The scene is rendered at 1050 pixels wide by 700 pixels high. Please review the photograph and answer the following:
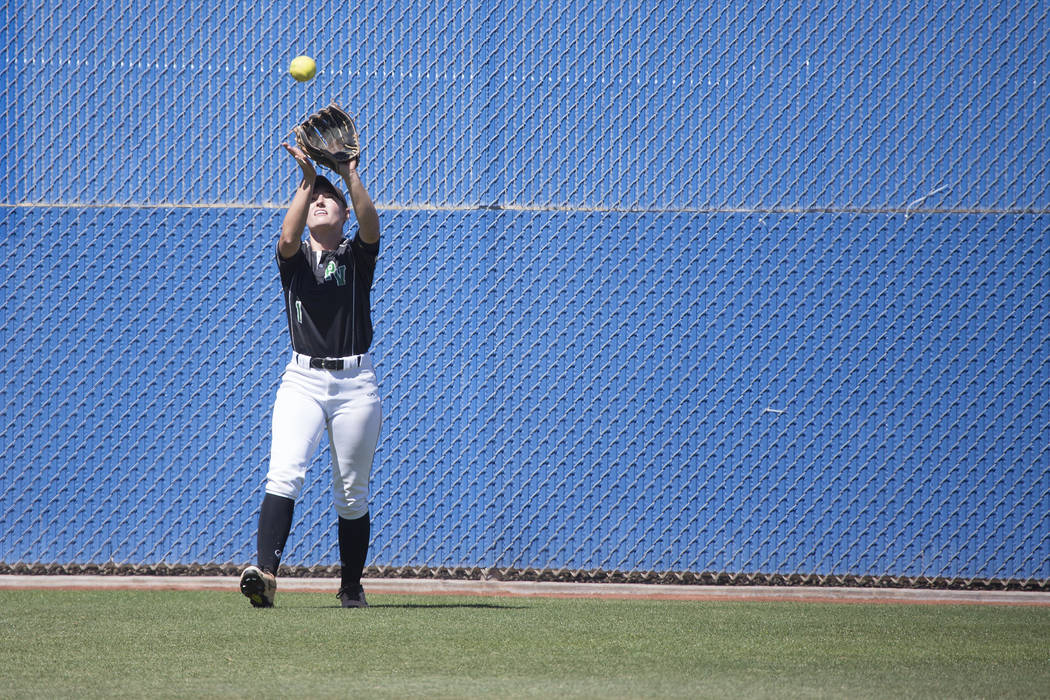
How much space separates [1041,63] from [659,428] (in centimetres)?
243

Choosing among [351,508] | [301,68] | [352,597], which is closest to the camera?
[351,508]

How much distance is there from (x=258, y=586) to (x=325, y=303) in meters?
1.06

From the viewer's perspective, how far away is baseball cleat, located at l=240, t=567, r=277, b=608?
414 centimetres

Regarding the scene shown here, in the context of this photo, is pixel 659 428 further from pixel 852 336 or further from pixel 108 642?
pixel 108 642

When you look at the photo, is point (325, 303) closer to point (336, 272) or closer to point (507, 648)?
point (336, 272)

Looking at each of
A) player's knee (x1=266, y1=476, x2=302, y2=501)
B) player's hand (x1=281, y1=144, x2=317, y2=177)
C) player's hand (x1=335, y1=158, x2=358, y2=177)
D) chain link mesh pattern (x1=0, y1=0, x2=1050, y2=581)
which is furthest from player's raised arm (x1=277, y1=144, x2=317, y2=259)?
chain link mesh pattern (x1=0, y1=0, x2=1050, y2=581)

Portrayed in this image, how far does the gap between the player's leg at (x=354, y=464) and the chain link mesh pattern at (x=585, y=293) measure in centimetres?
88

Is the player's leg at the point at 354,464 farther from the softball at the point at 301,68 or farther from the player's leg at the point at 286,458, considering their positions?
the softball at the point at 301,68

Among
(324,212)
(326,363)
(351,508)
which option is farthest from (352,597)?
(324,212)

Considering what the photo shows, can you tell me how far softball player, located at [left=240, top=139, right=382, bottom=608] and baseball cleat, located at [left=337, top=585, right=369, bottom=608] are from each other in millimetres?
320

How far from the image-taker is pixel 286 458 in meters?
4.44

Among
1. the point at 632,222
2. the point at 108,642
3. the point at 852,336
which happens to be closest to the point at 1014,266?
the point at 852,336

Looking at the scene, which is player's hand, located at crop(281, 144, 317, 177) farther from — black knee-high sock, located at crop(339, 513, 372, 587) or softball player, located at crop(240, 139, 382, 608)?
black knee-high sock, located at crop(339, 513, 372, 587)

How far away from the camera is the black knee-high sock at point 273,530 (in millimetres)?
4324
